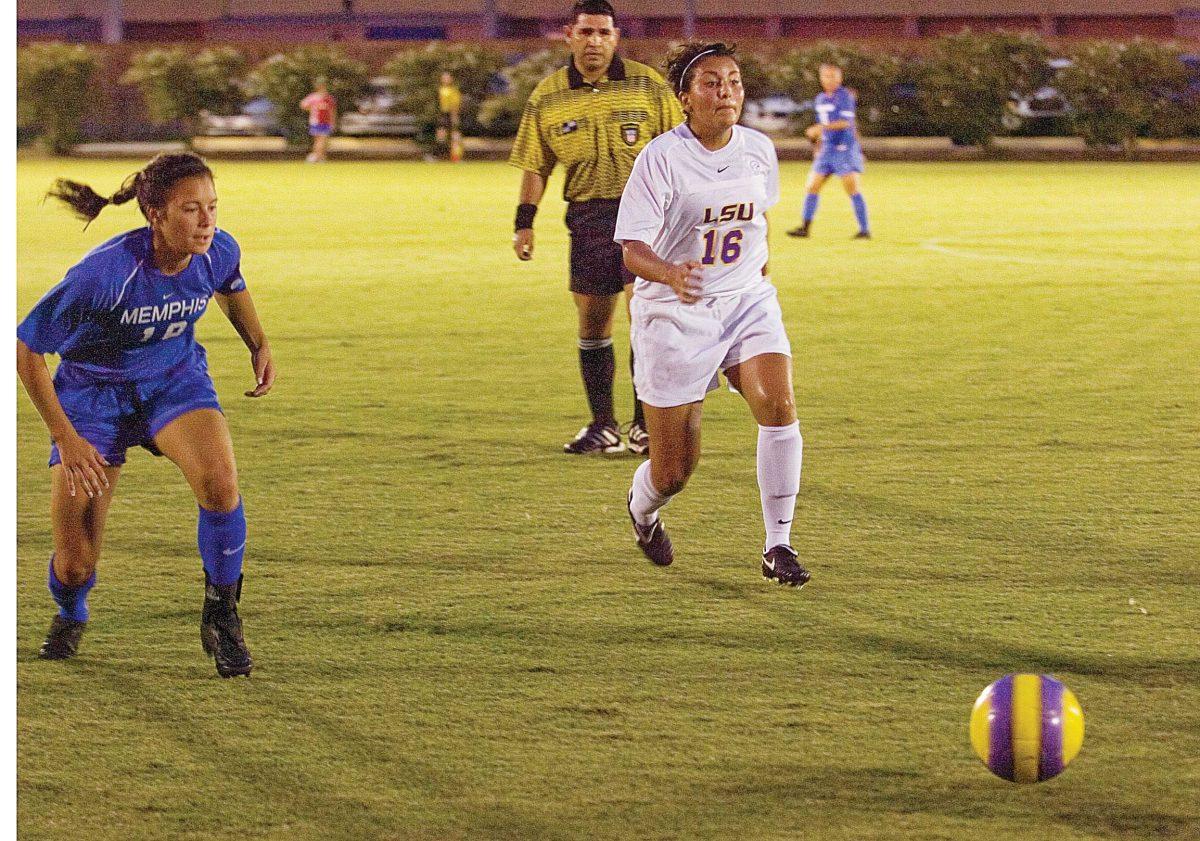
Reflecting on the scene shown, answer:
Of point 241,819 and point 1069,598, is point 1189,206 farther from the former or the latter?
point 241,819

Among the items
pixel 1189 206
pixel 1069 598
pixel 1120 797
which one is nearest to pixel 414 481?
pixel 1069 598

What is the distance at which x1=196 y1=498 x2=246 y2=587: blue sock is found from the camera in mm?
5773

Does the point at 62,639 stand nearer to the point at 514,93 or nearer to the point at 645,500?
the point at 645,500

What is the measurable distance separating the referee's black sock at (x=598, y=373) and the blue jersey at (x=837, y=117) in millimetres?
12450

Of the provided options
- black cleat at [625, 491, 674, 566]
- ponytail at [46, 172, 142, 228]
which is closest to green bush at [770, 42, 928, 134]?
black cleat at [625, 491, 674, 566]

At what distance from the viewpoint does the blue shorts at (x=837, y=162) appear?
2141 centimetres

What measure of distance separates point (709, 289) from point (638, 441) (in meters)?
2.81

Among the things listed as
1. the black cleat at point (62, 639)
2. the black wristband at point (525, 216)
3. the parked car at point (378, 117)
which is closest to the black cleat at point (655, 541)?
the black cleat at point (62, 639)

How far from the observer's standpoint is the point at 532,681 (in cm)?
575

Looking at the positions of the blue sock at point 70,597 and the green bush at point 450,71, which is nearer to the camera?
the blue sock at point 70,597

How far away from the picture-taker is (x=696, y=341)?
6.83m

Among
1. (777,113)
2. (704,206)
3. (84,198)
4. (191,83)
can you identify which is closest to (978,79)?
(777,113)

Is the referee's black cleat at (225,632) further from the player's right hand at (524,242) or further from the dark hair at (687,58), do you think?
the player's right hand at (524,242)

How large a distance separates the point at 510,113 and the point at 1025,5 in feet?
69.7
